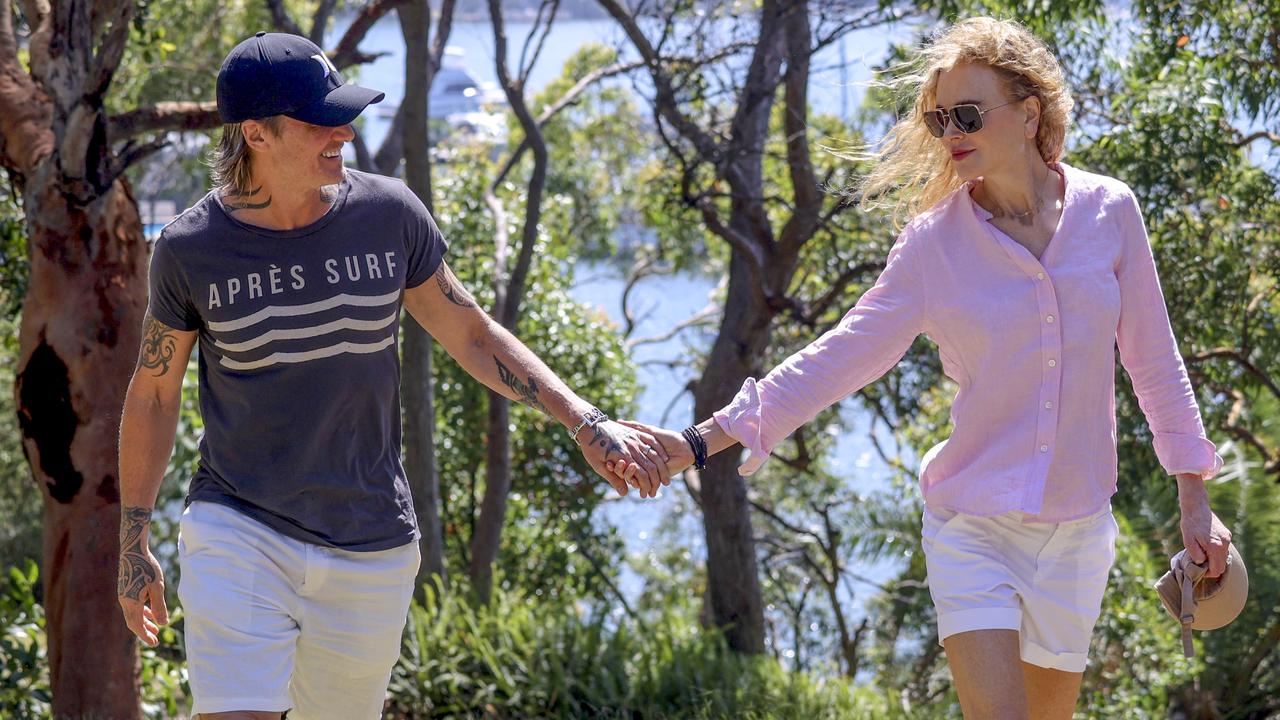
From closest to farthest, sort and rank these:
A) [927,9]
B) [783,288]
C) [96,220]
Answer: [96,220] → [927,9] → [783,288]

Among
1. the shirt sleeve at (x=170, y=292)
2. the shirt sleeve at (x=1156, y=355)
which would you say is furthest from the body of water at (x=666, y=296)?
the shirt sleeve at (x=170, y=292)

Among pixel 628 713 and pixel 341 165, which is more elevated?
pixel 341 165

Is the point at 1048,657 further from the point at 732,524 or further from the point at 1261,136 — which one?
the point at 732,524

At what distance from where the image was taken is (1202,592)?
Answer: 3.11 metres

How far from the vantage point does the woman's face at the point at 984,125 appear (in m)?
3.16

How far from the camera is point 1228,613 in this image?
3082 millimetres

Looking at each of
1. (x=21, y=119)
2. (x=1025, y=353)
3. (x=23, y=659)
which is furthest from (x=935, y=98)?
(x=23, y=659)

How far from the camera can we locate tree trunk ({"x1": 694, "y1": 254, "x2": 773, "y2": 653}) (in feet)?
25.2

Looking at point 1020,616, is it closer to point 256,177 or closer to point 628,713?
point 256,177

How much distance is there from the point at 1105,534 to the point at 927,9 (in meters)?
3.99

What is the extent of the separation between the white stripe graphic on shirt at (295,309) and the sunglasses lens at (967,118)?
139 cm

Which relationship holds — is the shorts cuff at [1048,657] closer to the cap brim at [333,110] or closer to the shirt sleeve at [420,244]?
the shirt sleeve at [420,244]

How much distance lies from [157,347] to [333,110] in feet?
2.19


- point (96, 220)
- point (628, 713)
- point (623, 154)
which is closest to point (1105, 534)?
point (628, 713)
